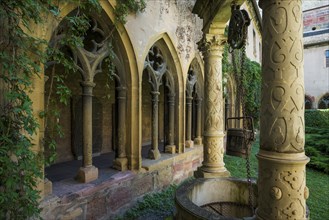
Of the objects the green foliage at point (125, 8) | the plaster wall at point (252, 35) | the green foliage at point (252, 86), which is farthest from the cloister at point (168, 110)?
the plaster wall at point (252, 35)

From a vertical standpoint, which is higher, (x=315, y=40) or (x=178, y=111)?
(x=315, y=40)

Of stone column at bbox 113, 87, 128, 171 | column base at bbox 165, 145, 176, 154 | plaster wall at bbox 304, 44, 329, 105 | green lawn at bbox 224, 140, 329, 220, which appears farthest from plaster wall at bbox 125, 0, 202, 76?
plaster wall at bbox 304, 44, 329, 105

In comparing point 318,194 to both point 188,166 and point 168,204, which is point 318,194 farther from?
point 168,204

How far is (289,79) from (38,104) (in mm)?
2556

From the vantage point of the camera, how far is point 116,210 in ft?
12.7

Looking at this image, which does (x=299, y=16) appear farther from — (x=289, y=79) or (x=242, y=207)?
(x=242, y=207)

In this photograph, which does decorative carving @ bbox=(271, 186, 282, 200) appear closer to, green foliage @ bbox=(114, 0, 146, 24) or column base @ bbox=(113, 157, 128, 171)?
column base @ bbox=(113, 157, 128, 171)

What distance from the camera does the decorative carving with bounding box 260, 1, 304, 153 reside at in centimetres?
164

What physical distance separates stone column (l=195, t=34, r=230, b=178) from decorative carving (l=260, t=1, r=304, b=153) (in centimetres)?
167

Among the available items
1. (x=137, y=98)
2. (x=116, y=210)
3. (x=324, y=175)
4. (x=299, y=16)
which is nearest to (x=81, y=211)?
(x=116, y=210)

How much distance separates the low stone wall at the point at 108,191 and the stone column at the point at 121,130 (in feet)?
0.59

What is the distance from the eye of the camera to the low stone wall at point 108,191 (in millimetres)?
3020

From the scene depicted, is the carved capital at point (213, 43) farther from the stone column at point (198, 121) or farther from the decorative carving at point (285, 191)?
the stone column at point (198, 121)

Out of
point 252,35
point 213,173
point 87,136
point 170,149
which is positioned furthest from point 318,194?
point 252,35
